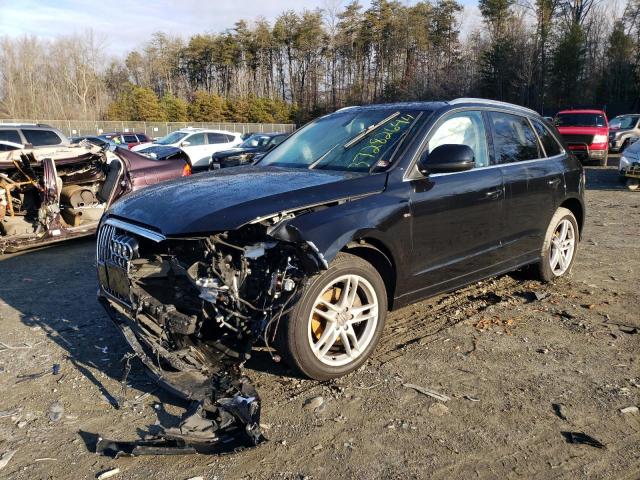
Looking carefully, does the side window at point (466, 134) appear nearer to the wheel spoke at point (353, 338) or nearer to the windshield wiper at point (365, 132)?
the windshield wiper at point (365, 132)

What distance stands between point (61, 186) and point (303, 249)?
5979 mm

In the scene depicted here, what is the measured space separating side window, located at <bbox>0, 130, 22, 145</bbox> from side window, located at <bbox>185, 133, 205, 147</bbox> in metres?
7.52

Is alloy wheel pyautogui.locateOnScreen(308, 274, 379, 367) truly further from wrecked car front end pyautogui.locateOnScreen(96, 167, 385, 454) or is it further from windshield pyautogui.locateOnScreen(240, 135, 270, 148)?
windshield pyautogui.locateOnScreen(240, 135, 270, 148)

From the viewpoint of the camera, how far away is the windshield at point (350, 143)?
408cm

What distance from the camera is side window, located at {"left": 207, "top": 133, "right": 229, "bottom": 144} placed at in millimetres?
21763

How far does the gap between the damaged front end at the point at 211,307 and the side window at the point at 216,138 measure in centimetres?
1885

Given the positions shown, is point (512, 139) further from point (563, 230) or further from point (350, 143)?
point (350, 143)

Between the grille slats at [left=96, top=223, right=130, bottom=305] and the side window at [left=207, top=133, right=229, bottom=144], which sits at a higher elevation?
the side window at [left=207, top=133, right=229, bottom=144]

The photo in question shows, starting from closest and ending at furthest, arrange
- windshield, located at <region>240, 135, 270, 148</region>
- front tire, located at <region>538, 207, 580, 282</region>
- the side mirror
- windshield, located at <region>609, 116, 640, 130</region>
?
the side mirror, front tire, located at <region>538, 207, 580, 282</region>, windshield, located at <region>240, 135, 270, 148</region>, windshield, located at <region>609, 116, 640, 130</region>

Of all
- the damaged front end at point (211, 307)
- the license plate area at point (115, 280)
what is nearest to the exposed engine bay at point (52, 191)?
the license plate area at point (115, 280)

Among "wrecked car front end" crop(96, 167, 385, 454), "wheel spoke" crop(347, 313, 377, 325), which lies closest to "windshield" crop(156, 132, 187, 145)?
"wrecked car front end" crop(96, 167, 385, 454)

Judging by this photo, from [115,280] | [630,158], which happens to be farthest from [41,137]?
[630,158]

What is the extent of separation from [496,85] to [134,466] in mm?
52018

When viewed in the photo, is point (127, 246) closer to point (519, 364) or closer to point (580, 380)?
point (519, 364)
